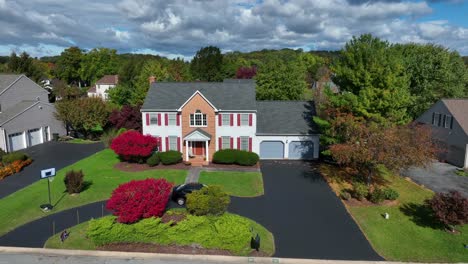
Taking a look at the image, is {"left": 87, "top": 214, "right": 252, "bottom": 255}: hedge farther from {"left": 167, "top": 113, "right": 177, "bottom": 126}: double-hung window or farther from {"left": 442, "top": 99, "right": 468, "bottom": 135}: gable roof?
{"left": 442, "top": 99, "right": 468, "bottom": 135}: gable roof

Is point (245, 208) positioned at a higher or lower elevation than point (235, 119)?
lower

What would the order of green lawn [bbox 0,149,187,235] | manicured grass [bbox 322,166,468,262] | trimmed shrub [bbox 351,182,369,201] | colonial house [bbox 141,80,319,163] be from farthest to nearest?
colonial house [bbox 141,80,319,163] → trimmed shrub [bbox 351,182,369,201] → green lawn [bbox 0,149,187,235] → manicured grass [bbox 322,166,468,262]

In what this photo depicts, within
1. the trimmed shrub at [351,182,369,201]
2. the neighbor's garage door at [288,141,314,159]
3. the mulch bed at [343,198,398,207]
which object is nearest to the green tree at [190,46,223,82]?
the neighbor's garage door at [288,141,314,159]

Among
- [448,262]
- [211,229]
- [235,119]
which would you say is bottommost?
[448,262]

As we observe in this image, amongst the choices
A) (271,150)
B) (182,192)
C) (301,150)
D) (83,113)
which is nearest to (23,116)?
(83,113)

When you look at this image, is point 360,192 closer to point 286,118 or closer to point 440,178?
point 440,178

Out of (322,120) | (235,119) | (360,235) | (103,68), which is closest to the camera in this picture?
(360,235)

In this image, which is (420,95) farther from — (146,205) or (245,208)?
(146,205)

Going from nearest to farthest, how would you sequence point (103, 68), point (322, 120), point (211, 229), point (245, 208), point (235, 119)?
point (211, 229)
point (245, 208)
point (322, 120)
point (235, 119)
point (103, 68)

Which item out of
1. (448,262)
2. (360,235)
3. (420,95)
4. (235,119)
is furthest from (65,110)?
(420,95)
